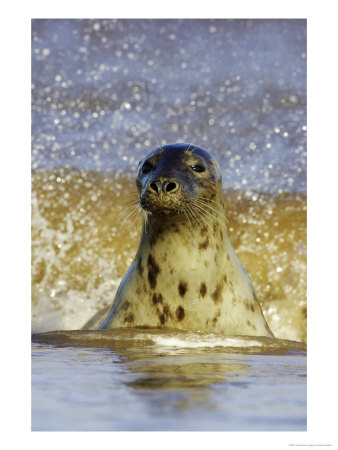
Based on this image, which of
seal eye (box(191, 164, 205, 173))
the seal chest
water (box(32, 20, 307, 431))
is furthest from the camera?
water (box(32, 20, 307, 431))

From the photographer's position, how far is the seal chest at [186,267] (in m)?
5.05

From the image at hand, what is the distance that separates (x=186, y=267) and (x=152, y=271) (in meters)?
0.23

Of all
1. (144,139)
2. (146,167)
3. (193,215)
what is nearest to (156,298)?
(193,215)

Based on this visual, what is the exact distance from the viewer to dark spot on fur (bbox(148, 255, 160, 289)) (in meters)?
5.19

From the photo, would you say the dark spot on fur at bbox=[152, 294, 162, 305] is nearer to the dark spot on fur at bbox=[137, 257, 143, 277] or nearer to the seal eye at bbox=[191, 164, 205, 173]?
the dark spot on fur at bbox=[137, 257, 143, 277]

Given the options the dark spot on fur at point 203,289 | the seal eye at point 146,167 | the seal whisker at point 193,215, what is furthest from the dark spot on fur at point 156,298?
the seal eye at point 146,167

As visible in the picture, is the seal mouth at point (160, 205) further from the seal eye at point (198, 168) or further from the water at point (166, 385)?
the water at point (166, 385)

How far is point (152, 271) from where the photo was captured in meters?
5.22

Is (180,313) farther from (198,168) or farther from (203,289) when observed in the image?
(198,168)

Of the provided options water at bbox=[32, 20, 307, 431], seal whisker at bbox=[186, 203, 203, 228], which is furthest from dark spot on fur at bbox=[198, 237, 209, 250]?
water at bbox=[32, 20, 307, 431]

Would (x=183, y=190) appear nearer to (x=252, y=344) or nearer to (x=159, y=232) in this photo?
(x=159, y=232)

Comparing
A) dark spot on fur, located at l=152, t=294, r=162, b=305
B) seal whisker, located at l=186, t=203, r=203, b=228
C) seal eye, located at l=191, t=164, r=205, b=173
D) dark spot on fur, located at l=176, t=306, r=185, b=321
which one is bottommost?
dark spot on fur, located at l=176, t=306, r=185, b=321
